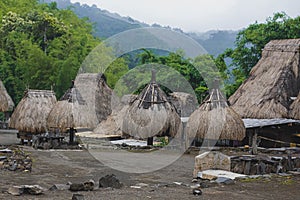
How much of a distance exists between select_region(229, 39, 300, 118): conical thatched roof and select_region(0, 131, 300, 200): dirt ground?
23.0ft

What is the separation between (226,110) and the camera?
62.1 feet

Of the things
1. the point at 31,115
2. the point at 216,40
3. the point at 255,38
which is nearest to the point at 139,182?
the point at 31,115

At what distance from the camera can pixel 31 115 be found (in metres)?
22.0

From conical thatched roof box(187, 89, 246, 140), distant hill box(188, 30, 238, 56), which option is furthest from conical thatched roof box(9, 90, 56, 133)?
distant hill box(188, 30, 238, 56)

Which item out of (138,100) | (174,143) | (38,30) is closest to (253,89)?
(174,143)

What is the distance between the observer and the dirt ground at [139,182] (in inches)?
367

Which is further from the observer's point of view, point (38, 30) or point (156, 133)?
point (38, 30)

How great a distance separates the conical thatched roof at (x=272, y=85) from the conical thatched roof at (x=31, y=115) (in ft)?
28.9

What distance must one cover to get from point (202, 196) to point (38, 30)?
32069mm

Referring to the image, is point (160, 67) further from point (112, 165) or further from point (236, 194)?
point (236, 194)

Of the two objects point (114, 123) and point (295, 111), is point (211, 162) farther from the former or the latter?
point (114, 123)

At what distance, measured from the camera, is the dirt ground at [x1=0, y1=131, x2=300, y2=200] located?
9320mm

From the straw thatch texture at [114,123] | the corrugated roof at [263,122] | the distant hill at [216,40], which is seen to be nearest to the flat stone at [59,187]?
the corrugated roof at [263,122]

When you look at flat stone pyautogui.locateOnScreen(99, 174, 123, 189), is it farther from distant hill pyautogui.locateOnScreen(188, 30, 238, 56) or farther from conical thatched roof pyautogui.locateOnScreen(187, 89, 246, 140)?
distant hill pyautogui.locateOnScreen(188, 30, 238, 56)
